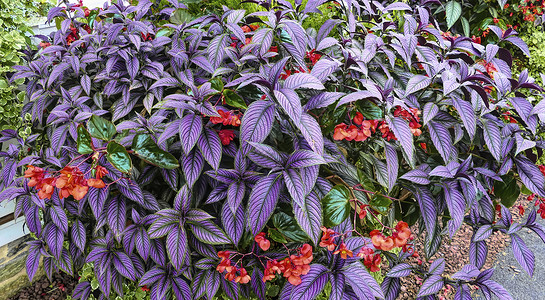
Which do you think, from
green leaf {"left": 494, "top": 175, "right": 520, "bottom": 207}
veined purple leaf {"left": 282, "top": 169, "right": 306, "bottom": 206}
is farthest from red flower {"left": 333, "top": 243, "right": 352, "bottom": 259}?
green leaf {"left": 494, "top": 175, "right": 520, "bottom": 207}

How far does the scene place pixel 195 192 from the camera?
1.23 meters

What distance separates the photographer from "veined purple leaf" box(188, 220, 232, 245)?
1.10 metres

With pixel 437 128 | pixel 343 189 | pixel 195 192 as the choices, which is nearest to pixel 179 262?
pixel 195 192

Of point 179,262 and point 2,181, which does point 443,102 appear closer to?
point 179,262

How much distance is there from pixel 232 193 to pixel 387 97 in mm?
556

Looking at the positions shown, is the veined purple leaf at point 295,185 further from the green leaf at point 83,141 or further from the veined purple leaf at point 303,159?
the green leaf at point 83,141

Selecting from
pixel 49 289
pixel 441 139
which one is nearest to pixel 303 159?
pixel 441 139

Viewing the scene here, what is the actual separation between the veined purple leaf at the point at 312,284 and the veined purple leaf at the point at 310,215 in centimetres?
18

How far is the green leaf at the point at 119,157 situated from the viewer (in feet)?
3.25

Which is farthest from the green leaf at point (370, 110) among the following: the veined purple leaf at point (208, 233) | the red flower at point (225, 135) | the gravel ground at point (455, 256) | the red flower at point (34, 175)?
the gravel ground at point (455, 256)

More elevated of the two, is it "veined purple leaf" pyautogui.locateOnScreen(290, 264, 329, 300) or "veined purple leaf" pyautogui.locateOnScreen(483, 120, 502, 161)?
"veined purple leaf" pyautogui.locateOnScreen(483, 120, 502, 161)

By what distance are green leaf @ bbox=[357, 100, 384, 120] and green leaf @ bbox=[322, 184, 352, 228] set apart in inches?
10.3

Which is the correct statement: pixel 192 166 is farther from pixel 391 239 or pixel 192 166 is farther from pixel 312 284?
pixel 391 239

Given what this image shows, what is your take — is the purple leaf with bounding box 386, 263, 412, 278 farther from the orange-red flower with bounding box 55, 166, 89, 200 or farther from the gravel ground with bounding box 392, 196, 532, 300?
the orange-red flower with bounding box 55, 166, 89, 200
